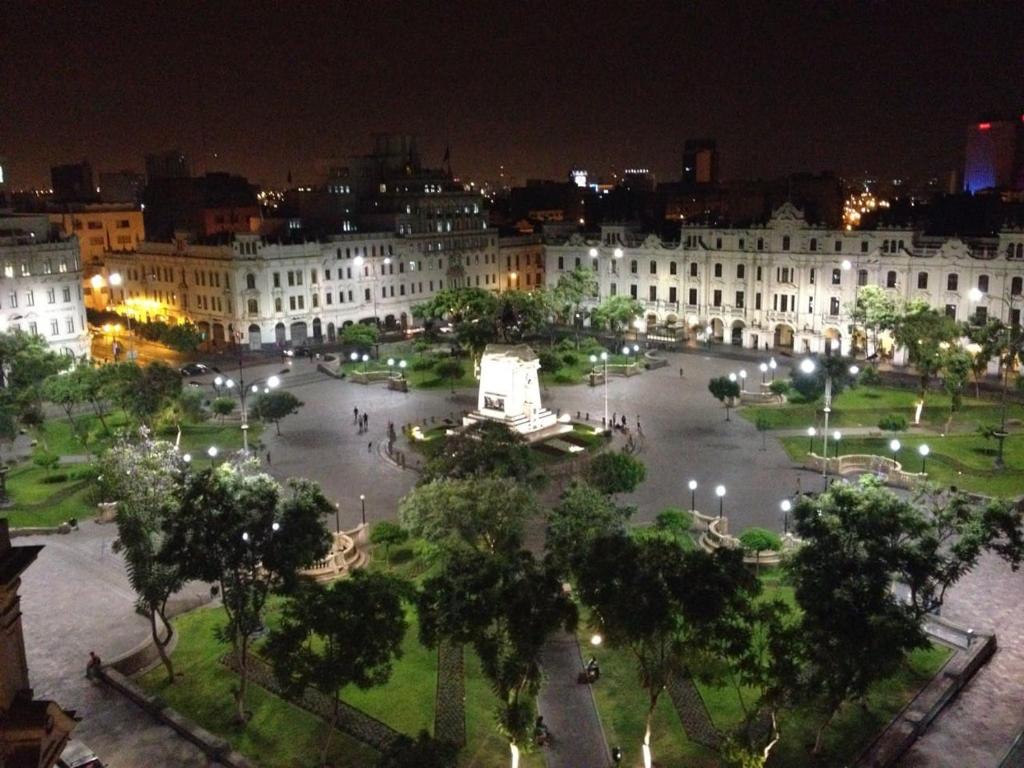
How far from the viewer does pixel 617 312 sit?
9675 centimetres

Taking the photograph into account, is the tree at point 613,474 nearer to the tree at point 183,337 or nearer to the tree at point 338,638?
the tree at point 338,638

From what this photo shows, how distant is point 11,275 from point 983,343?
258 ft

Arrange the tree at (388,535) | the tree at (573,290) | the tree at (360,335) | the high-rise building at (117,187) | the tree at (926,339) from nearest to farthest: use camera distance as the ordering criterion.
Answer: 1. the tree at (388,535)
2. the tree at (926,339)
3. the tree at (360,335)
4. the tree at (573,290)
5. the high-rise building at (117,187)

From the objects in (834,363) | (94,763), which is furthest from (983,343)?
(94,763)

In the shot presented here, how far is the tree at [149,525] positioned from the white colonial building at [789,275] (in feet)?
211

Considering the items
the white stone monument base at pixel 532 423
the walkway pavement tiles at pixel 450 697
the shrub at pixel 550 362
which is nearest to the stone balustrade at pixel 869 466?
the white stone monument base at pixel 532 423

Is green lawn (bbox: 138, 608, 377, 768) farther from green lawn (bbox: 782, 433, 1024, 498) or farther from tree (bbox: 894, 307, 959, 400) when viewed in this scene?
tree (bbox: 894, 307, 959, 400)

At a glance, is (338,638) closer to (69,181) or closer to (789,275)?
(789,275)

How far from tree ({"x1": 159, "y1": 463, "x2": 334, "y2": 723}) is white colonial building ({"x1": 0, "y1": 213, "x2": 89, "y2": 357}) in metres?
58.7

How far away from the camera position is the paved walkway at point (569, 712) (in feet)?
91.1

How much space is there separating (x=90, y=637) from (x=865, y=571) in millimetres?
27553

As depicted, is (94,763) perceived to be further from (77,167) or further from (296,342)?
(77,167)

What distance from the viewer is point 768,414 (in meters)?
67.2

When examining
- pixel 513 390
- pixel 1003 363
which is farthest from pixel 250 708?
pixel 1003 363
